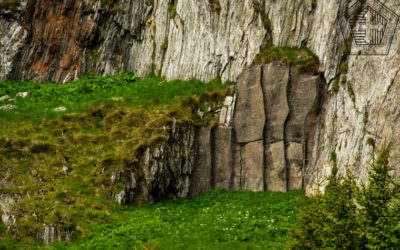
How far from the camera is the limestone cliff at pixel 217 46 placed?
57.7ft

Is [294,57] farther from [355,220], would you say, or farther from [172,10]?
[355,220]

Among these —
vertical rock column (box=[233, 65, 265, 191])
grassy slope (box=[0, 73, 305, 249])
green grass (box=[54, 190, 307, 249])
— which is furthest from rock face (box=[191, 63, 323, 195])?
green grass (box=[54, 190, 307, 249])

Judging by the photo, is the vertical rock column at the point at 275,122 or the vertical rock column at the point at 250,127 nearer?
the vertical rock column at the point at 275,122

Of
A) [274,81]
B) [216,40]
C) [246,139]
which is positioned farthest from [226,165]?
[216,40]

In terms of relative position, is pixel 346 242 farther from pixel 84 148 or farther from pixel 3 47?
pixel 3 47

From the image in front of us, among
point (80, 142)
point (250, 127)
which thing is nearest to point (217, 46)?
point (250, 127)

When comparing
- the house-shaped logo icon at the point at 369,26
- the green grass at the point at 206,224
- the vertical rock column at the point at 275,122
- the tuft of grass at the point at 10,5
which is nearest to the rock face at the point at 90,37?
the tuft of grass at the point at 10,5

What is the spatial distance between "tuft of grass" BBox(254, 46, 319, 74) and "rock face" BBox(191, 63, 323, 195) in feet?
1.64

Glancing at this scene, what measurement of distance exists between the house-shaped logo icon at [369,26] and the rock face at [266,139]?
343 cm

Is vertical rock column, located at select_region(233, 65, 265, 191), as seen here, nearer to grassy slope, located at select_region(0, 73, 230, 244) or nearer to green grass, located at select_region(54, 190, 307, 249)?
green grass, located at select_region(54, 190, 307, 249)

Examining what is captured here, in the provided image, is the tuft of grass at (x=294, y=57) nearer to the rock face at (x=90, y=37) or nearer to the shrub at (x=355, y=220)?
the rock face at (x=90, y=37)

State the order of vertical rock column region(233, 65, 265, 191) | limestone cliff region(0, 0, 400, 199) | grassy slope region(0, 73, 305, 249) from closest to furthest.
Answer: grassy slope region(0, 73, 305, 249) → limestone cliff region(0, 0, 400, 199) → vertical rock column region(233, 65, 265, 191)

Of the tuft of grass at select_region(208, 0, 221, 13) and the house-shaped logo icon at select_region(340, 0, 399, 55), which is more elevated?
the tuft of grass at select_region(208, 0, 221, 13)

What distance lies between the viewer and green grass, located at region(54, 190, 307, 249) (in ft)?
46.2
